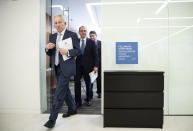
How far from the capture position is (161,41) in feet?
10.8

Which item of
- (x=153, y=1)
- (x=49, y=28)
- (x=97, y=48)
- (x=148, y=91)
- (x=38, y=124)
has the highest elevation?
(x=153, y=1)

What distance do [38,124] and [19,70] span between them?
1.28 meters

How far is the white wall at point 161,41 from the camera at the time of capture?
10.8 ft

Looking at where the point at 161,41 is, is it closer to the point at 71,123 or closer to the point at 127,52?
the point at 127,52

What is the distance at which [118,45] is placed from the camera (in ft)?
10.8

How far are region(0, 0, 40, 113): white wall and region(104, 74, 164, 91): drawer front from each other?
1.65 m

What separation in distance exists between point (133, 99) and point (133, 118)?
305 millimetres

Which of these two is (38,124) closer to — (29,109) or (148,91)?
(29,109)

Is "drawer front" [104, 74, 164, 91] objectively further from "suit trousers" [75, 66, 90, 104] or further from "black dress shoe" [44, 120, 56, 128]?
"suit trousers" [75, 66, 90, 104]

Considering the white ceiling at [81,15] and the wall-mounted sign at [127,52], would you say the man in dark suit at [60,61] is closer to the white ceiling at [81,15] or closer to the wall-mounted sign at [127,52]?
the wall-mounted sign at [127,52]

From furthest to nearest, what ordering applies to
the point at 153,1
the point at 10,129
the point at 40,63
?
the point at 40,63, the point at 153,1, the point at 10,129

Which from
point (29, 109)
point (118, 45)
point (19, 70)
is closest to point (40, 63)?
point (19, 70)

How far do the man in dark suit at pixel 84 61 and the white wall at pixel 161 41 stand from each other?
0.59 metres

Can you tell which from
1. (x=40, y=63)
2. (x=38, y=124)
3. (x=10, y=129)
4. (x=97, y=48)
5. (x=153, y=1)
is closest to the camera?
(x=10, y=129)
